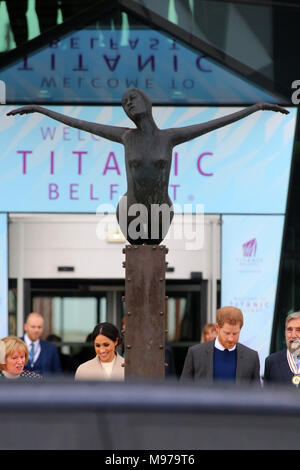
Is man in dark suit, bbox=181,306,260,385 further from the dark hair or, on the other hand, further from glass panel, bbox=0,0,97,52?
glass panel, bbox=0,0,97,52

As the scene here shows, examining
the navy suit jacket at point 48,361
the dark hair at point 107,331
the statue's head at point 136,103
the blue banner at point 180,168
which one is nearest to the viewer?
the statue's head at point 136,103

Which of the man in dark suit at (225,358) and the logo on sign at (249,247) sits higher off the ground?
the logo on sign at (249,247)

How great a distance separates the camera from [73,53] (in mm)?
12359

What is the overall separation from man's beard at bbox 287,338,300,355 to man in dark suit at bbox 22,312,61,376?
3313 mm

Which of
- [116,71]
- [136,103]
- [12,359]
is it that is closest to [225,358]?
[12,359]

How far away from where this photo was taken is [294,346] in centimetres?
604

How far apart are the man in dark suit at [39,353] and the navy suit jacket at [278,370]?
3.26 metres

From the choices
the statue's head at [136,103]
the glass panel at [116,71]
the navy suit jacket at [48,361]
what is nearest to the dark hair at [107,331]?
the statue's head at [136,103]

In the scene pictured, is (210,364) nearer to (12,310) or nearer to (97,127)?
(97,127)

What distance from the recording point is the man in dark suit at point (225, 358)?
5.88m

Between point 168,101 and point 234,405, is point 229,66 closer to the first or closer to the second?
point 168,101

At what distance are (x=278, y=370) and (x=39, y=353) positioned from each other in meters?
3.76

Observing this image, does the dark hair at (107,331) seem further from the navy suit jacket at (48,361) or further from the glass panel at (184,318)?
the glass panel at (184,318)
